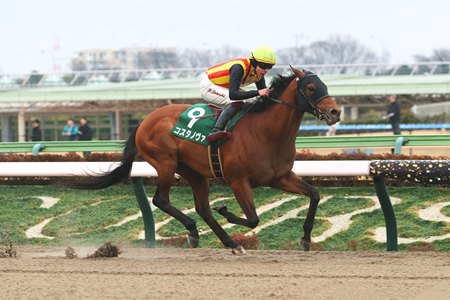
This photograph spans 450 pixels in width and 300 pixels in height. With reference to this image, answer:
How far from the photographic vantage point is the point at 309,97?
7539 millimetres

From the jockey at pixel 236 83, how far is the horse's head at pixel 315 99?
0.90ft

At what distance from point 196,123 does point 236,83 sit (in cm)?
51

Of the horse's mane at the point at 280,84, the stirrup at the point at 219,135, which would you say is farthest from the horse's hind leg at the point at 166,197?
the horse's mane at the point at 280,84

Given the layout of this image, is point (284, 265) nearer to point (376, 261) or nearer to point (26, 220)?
point (376, 261)

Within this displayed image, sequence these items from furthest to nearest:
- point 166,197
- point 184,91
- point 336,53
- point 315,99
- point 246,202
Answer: point 336,53
point 184,91
point 166,197
point 246,202
point 315,99

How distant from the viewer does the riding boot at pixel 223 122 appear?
776cm

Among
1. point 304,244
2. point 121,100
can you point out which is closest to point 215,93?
point 304,244

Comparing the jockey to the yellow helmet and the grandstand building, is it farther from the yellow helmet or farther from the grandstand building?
the grandstand building

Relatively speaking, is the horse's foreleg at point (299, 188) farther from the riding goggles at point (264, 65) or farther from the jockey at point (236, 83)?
the riding goggles at point (264, 65)

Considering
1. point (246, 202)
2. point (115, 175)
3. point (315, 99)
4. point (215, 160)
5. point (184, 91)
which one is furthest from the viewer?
point (184, 91)

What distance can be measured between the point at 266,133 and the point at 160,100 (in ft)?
90.9

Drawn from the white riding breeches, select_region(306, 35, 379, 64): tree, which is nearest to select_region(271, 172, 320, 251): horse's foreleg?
the white riding breeches

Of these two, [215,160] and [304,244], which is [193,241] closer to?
[215,160]

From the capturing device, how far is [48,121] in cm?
3928
